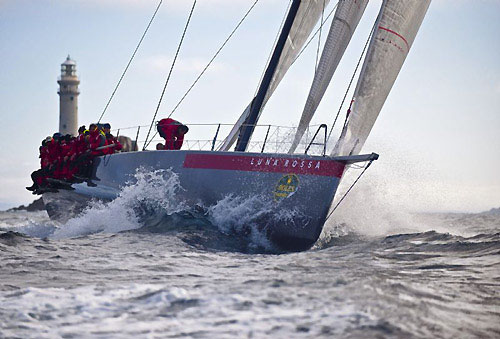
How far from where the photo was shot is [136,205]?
12062 mm

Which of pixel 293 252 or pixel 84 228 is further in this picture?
pixel 84 228

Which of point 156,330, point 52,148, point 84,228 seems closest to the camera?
point 156,330

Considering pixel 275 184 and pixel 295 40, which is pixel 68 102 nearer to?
pixel 295 40

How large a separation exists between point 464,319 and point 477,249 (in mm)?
4220

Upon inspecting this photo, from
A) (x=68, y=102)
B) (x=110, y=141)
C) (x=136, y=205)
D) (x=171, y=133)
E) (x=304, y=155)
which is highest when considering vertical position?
(x=68, y=102)

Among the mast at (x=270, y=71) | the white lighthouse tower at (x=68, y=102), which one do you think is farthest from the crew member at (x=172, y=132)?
the white lighthouse tower at (x=68, y=102)

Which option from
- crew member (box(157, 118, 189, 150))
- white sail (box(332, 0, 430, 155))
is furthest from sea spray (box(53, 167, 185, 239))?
white sail (box(332, 0, 430, 155))

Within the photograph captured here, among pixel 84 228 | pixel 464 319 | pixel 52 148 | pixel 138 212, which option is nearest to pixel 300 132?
pixel 138 212

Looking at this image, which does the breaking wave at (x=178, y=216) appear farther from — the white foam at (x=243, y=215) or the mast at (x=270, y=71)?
the mast at (x=270, y=71)

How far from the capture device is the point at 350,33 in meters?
11.8

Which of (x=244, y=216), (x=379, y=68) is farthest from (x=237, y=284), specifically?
(x=379, y=68)

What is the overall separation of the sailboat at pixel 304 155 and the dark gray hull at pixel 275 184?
0.05ft

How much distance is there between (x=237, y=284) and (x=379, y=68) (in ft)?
17.8

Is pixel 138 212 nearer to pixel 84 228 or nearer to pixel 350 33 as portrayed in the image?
pixel 84 228
